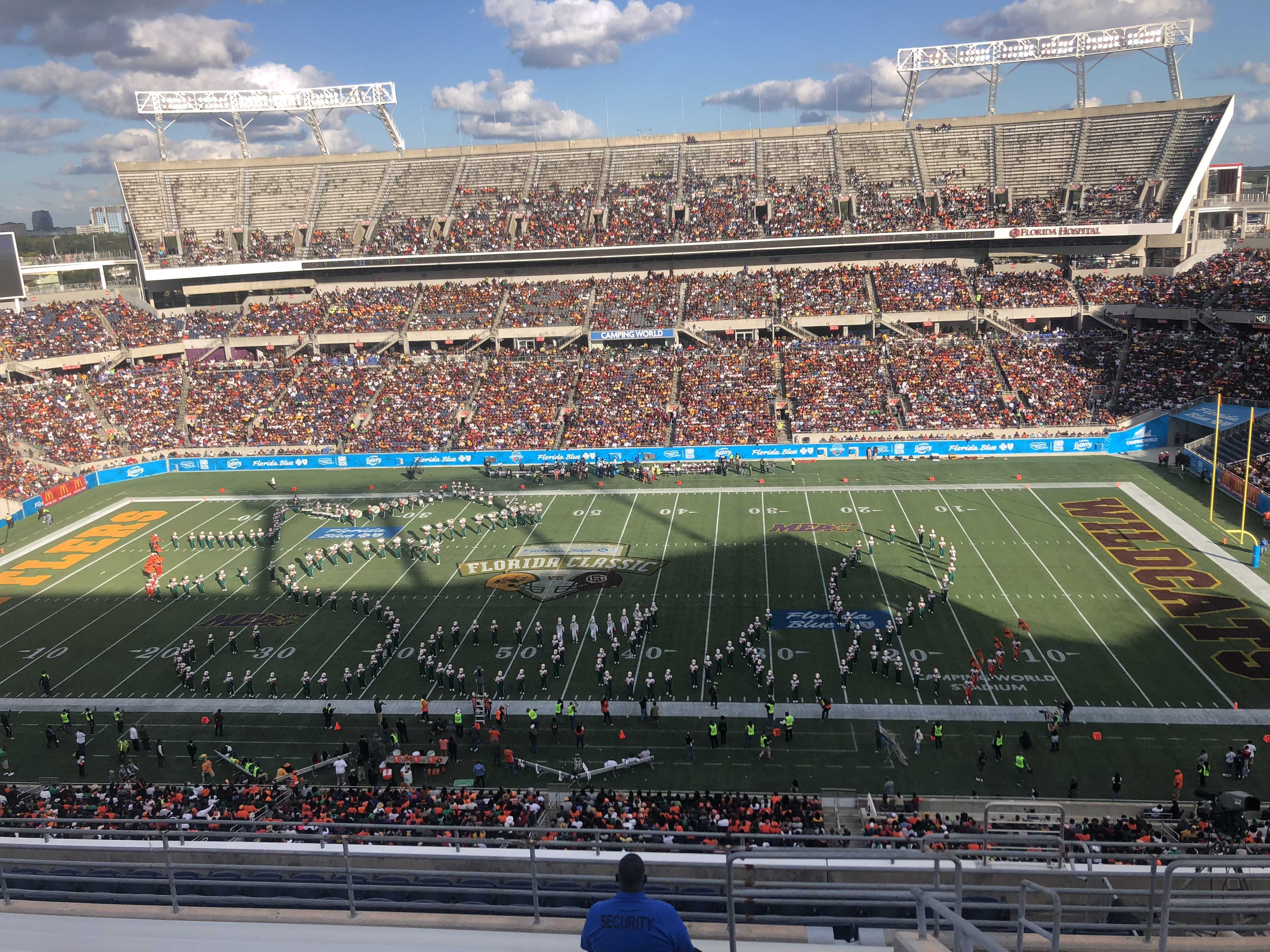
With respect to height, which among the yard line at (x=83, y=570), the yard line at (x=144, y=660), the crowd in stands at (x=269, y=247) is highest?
the crowd in stands at (x=269, y=247)

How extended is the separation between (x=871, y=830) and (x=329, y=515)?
93.6 ft

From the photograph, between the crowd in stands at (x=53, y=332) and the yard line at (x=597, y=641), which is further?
the crowd in stands at (x=53, y=332)

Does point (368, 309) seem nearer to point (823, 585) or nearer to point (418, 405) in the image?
point (418, 405)

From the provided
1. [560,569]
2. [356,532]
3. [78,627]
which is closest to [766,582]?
[560,569]

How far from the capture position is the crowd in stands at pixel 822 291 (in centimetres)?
5309

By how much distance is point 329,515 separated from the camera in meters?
37.3

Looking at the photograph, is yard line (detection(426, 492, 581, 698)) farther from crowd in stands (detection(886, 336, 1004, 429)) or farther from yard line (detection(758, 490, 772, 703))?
crowd in stands (detection(886, 336, 1004, 429))

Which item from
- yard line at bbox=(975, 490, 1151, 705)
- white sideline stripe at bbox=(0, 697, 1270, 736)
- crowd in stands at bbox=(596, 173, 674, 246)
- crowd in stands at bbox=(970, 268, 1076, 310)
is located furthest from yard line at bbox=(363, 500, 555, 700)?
crowd in stands at bbox=(970, 268, 1076, 310)

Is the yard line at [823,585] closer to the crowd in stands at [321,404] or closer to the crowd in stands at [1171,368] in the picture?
the crowd in stands at [1171,368]

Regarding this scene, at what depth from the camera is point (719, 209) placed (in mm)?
58750

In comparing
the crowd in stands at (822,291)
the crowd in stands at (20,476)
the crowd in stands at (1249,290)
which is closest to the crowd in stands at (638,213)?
the crowd in stands at (822,291)

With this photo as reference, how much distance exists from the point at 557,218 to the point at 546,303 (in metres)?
7.34

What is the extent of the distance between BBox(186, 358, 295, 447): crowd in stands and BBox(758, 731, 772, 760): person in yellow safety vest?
3812 centimetres

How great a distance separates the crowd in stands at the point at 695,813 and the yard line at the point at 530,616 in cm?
743
